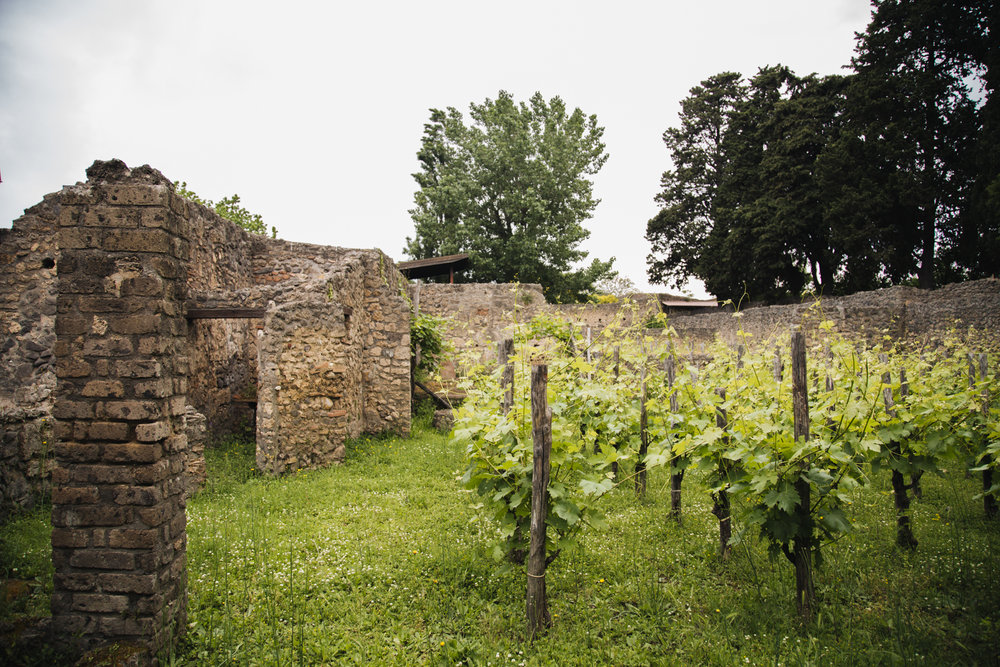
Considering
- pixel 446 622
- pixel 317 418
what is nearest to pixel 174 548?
pixel 446 622

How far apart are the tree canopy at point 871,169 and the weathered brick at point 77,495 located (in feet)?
63.0

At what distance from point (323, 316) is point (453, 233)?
17.7 metres

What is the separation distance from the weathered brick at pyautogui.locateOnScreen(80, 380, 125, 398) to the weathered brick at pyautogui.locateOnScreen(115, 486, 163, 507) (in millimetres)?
573

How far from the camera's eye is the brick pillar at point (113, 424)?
2.97 meters

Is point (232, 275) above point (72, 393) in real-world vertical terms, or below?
above

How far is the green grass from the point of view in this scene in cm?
310

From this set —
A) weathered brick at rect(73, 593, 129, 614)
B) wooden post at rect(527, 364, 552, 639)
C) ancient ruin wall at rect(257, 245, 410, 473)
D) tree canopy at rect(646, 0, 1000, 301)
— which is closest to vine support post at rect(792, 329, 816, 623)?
wooden post at rect(527, 364, 552, 639)

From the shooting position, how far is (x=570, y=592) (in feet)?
12.7

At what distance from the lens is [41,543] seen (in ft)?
13.9

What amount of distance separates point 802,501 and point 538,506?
6.02ft

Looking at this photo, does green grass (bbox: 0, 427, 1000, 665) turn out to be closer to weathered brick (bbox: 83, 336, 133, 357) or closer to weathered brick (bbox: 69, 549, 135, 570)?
weathered brick (bbox: 69, 549, 135, 570)

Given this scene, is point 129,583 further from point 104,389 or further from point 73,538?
point 104,389

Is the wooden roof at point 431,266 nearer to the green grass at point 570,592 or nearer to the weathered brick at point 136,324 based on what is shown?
the green grass at point 570,592

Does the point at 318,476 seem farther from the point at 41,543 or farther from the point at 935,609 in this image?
the point at 935,609
